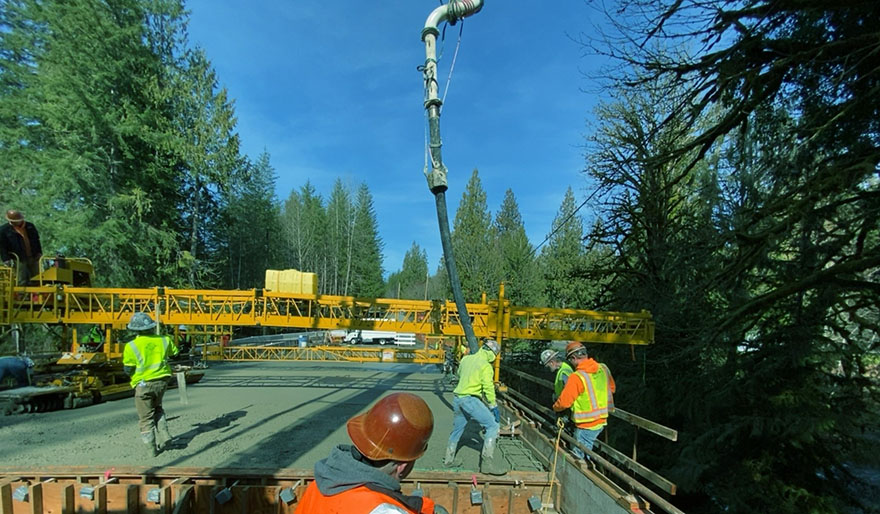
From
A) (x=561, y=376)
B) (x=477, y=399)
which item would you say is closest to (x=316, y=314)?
(x=477, y=399)

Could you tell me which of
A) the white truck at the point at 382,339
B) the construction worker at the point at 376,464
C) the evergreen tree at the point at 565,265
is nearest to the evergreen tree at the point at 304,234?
the white truck at the point at 382,339

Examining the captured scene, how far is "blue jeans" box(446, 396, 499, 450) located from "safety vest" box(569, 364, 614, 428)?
3.51 ft

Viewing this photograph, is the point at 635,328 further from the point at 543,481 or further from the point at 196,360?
the point at 196,360

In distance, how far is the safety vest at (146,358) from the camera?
5992mm

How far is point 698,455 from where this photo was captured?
915 cm

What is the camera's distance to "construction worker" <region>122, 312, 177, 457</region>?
19.6ft

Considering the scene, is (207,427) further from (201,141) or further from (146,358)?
(201,141)

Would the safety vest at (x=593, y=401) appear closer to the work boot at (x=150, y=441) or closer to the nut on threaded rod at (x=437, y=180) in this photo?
the nut on threaded rod at (x=437, y=180)

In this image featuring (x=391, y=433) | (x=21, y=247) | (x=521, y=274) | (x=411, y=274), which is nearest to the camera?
(x=391, y=433)

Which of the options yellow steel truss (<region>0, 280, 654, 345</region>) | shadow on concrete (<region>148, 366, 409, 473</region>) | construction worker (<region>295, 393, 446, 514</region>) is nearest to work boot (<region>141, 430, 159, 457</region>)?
shadow on concrete (<region>148, 366, 409, 473</region>)

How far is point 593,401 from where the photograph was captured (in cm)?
523

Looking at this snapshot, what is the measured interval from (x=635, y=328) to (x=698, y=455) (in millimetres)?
2916

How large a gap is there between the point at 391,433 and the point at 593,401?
14.0ft

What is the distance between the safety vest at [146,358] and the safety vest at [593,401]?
5.59m
